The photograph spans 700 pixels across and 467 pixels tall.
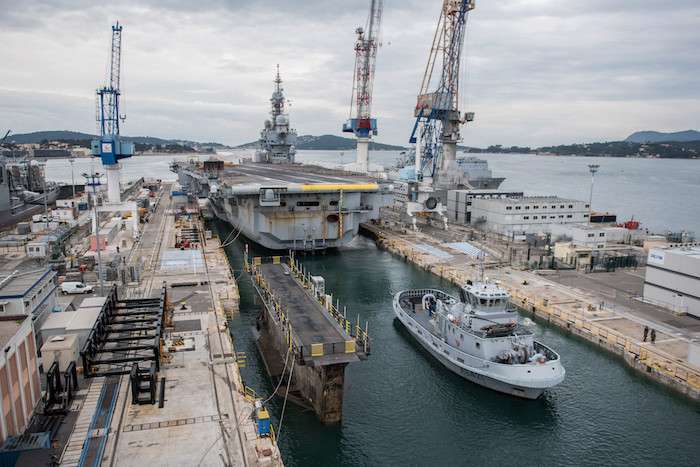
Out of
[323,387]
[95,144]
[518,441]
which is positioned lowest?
[518,441]

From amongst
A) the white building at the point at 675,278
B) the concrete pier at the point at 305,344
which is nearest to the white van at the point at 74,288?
the concrete pier at the point at 305,344

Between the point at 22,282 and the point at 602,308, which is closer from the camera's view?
the point at 22,282

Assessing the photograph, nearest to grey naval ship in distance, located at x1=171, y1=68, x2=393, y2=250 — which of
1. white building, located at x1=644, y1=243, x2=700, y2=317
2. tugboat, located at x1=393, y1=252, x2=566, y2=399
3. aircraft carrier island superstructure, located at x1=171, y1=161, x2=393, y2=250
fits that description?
aircraft carrier island superstructure, located at x1=171, y1=161, x2=393, y2=250

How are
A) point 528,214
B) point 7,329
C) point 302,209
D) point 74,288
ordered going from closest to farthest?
point 7,329 → point 74,288 → point 302,209 → point 528,214

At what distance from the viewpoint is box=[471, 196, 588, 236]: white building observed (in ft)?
143

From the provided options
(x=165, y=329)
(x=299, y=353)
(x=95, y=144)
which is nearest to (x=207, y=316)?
(x=165, y=329)

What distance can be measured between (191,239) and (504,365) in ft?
99.4

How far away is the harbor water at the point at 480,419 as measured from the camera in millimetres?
14789

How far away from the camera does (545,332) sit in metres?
23.9

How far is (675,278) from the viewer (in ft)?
80.5

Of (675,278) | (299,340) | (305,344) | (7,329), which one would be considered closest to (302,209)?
(299,340)

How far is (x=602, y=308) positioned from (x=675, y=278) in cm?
377

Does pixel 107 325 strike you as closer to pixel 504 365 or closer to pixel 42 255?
pixel 504 365

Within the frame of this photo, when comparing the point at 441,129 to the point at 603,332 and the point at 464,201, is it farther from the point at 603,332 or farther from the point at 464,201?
the point at 603,332
